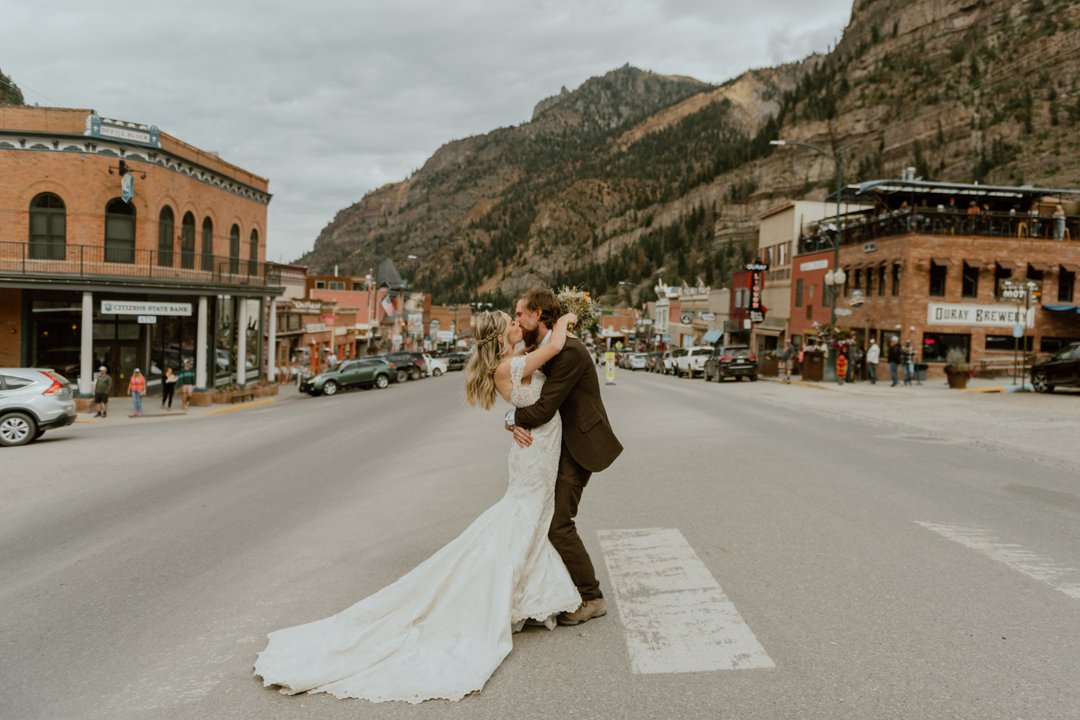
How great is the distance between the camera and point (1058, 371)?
25062mm

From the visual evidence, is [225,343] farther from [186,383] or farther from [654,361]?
[654,361]

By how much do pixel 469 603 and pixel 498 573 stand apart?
0.74 ft

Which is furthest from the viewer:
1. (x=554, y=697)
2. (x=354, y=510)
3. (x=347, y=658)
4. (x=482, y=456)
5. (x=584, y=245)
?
(x=584, y=245)

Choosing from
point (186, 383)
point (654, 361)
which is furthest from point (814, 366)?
point (654, 361)

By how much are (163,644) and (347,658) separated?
1355mm

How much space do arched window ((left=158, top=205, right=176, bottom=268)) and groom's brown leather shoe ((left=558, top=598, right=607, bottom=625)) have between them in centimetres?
2919

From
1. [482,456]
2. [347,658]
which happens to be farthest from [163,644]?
[482,456]

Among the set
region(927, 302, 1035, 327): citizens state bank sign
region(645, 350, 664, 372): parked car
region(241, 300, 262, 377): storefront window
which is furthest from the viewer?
region(645, 350, 664, 372): parked car

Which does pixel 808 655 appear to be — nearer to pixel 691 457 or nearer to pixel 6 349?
pixel 691 457

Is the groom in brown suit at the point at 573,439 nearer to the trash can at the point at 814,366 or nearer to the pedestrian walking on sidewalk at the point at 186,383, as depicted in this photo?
the pedestrian walking on sidewalk at the point at 186,383

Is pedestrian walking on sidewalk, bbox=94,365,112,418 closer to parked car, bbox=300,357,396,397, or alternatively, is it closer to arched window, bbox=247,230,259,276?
parked car, bbox=300,357,396,397

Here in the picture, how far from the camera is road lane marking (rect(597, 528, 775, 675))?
4.46 meters

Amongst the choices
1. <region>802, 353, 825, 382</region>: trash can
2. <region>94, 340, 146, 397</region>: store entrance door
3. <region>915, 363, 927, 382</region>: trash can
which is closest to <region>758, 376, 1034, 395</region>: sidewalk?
<region>915, 363, 927, 382</region>: trash can

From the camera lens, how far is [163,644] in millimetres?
4910
